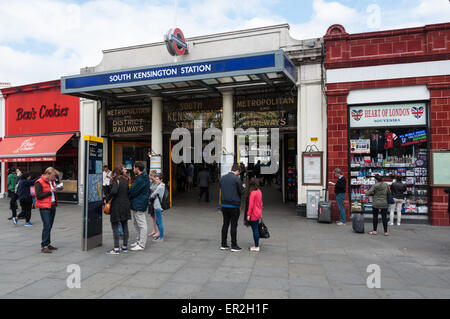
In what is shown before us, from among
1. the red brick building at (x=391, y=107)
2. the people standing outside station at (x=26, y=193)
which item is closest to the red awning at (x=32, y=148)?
the people standing outside station at (x=26, y=193)

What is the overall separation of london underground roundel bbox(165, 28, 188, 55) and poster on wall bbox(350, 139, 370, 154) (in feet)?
23.2

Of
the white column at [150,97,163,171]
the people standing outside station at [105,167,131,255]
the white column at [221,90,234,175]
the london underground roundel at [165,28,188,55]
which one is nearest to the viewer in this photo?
the people standing outside station at [105,167,131,255]

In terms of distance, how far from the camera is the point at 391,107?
33.3ft

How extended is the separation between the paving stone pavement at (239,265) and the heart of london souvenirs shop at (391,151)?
1.30 metres

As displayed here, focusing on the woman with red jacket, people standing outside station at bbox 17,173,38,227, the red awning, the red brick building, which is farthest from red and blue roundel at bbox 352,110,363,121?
the red awning

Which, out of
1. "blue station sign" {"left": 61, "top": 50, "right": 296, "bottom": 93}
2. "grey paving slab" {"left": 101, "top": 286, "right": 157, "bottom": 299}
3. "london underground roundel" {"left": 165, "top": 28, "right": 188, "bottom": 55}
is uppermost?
"london underground roundel" {"left": 165, "top": 28, "right": 188, "bottom": 55}

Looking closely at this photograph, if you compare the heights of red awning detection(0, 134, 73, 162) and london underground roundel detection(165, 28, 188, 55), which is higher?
london underground roundel detection(165, 28, 188, 55)

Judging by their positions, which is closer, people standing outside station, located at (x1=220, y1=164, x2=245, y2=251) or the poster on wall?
people standing outside station, located at (x1=220, y1=164, x2=245, y2=251)

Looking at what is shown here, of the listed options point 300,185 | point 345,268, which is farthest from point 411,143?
point 345,268

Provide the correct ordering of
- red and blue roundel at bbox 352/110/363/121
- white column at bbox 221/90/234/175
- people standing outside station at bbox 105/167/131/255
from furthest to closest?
white column at bbox 221/90/234/175, red and blue roundel at bbox 352/110/363/121, people standing outside station at bbox 105/167/131/255

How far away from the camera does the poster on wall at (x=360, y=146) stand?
10453mm

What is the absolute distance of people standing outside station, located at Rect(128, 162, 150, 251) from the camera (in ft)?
21.7

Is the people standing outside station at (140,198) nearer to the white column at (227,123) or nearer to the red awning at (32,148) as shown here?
the white column at (227,123)

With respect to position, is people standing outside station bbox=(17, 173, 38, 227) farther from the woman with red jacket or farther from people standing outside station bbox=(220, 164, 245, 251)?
the woman with red jacket
